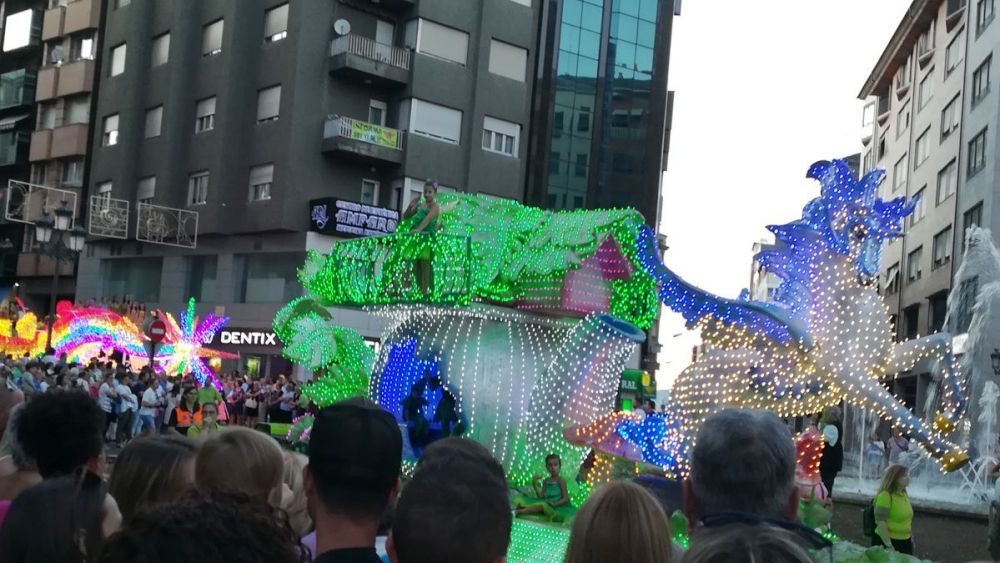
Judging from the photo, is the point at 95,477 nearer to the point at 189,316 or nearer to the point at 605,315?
the point at 605,315

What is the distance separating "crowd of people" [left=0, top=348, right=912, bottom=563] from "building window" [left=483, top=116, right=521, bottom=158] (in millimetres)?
33484

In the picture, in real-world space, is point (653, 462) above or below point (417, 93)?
below

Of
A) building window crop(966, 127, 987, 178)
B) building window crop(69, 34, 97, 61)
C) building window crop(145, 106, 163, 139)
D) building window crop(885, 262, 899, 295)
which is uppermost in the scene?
building window crop(69, 34, 97, 61)

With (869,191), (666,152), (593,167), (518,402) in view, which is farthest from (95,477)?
(666,152)

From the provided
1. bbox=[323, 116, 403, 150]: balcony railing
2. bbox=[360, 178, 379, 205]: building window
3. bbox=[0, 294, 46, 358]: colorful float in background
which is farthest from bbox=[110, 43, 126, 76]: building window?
bbox=[360, 178, 379, 205]: building window

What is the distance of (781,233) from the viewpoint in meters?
9.99

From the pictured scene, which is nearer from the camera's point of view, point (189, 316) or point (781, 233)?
point (781, 233)

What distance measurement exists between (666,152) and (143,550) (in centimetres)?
6804

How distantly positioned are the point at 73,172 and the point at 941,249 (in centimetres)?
3382

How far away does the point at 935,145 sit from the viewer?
42531 mm

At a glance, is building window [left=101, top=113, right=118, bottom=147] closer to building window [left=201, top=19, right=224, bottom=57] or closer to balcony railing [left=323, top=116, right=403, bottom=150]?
building window [left=201, top=19, right=224, bottom=57]

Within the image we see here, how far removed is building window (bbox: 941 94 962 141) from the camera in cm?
3925

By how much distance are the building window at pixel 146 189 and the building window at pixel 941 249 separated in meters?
28.1

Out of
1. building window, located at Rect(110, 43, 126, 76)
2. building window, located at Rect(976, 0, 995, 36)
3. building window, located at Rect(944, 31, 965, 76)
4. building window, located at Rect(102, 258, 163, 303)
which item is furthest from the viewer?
building window, located at Rect(110, 43, 126, 76)
